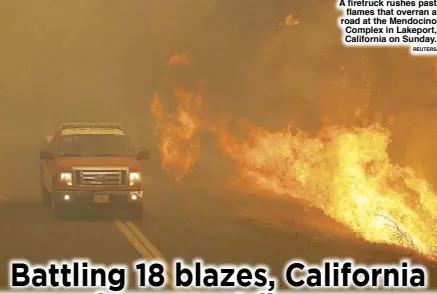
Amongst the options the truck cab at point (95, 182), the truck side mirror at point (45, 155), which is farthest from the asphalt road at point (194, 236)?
the truck side mirror at point (45, 155)

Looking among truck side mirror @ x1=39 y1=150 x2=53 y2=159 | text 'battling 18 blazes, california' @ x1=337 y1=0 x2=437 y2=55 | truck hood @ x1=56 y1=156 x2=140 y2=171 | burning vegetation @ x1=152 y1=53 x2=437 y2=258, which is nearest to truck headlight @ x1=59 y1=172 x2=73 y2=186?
truck hood @ x1=56 y1=156 x2=140 y2=171

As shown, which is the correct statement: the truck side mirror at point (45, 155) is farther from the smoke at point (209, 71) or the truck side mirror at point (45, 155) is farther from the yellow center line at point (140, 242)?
the smoke at point (209, 71)

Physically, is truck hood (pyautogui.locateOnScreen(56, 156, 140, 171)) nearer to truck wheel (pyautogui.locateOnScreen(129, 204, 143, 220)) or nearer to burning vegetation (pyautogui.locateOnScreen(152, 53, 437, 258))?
truck wheel (pyautogui.locateOnScreen(129, 204, 143, 220))

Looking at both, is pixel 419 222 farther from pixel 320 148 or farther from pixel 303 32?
pixel 303 32

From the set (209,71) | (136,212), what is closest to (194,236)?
(136,212)

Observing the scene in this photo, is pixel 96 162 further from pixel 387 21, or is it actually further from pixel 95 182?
pixel 387 21

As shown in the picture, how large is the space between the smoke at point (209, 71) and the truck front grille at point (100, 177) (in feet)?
20.3

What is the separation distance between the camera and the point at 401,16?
28.7 metres

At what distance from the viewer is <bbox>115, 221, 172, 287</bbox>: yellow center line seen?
45.4ft

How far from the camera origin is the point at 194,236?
Answer: 16500 millimetres

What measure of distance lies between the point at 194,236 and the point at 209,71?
35975mm

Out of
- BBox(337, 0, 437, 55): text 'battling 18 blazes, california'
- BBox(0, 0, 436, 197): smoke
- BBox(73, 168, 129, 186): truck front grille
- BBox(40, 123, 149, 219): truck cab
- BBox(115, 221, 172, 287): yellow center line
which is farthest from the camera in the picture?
BBox(0, 0, 436, 197): smoke

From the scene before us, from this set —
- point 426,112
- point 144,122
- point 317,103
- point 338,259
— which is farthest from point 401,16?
point 144,122

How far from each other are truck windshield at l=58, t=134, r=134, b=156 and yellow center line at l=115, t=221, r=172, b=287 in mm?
2304
